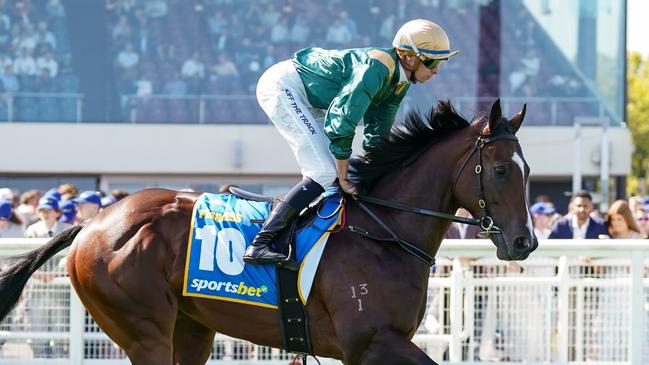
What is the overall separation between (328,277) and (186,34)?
13296 millimetres

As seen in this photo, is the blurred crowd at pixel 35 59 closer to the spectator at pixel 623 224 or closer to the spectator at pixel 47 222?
the spectator at pixel 47 222

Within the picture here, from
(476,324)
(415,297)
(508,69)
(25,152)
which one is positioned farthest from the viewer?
(508,69)

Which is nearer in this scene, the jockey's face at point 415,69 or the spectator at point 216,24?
the jockey's face at point 415,69

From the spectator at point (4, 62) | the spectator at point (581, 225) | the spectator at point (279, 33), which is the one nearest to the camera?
the spectator at point (581, 225)

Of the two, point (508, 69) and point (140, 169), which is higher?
point (508, 69)

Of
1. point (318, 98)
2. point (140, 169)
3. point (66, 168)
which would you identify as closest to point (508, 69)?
point (140, 169)

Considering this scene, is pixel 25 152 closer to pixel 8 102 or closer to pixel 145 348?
pixel 8 102

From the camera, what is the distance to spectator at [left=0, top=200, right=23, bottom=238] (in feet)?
27.3

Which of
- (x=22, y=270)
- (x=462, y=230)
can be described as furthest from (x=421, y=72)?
(x=462, y=230)

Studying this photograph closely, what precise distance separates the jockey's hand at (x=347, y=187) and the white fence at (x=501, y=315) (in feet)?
6.14

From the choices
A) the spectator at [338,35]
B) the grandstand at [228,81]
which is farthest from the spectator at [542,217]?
the spectator at [338,35]

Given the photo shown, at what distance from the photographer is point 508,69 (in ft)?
56.5

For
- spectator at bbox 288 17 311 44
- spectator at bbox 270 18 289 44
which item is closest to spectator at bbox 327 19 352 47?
spectator at bbox 288 17 311 44

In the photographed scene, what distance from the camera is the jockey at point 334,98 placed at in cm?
437
